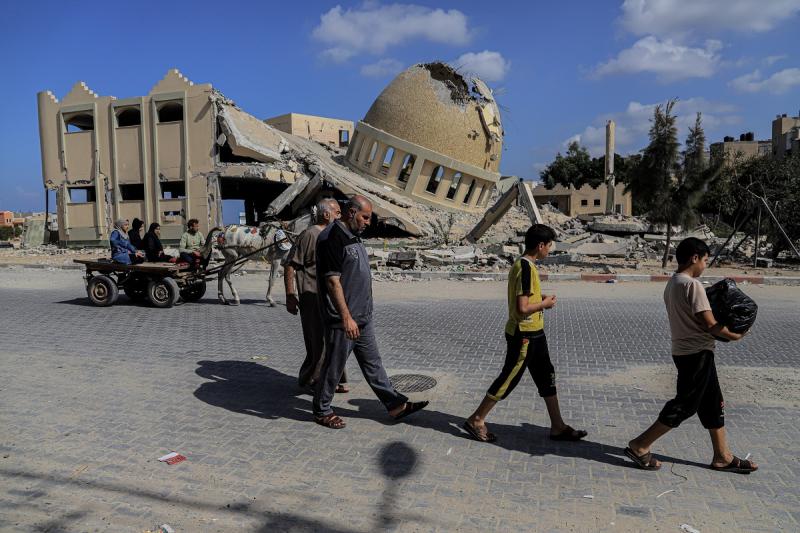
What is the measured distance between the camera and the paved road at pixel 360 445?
3.28 metres

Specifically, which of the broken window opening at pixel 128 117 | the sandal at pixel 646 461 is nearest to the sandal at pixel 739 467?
the sandal at pixel 646 461

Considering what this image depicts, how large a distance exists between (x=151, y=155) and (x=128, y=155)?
4.34 feet

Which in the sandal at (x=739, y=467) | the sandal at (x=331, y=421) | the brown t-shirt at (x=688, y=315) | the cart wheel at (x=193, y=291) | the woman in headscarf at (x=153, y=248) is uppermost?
the woman in headscarf at (x=153, y=248)

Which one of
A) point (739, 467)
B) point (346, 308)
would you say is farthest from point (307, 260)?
point (739, 467)

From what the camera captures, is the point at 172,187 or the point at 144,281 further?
the point at 172,187

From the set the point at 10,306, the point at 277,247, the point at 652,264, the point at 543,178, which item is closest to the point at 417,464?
the point at 277,247

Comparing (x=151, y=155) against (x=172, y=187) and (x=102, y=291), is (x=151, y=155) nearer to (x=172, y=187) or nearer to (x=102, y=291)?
(x=172, y=187)

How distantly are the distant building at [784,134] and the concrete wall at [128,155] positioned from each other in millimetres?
48523

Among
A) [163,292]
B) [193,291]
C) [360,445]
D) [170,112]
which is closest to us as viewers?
[360,445]

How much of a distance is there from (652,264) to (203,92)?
21.7m

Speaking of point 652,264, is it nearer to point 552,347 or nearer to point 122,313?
point 552,347

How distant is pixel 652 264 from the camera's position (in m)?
20.6

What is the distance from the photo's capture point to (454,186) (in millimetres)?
31312

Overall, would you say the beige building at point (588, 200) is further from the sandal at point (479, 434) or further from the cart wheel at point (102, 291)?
the sandal at point (479, 434)
